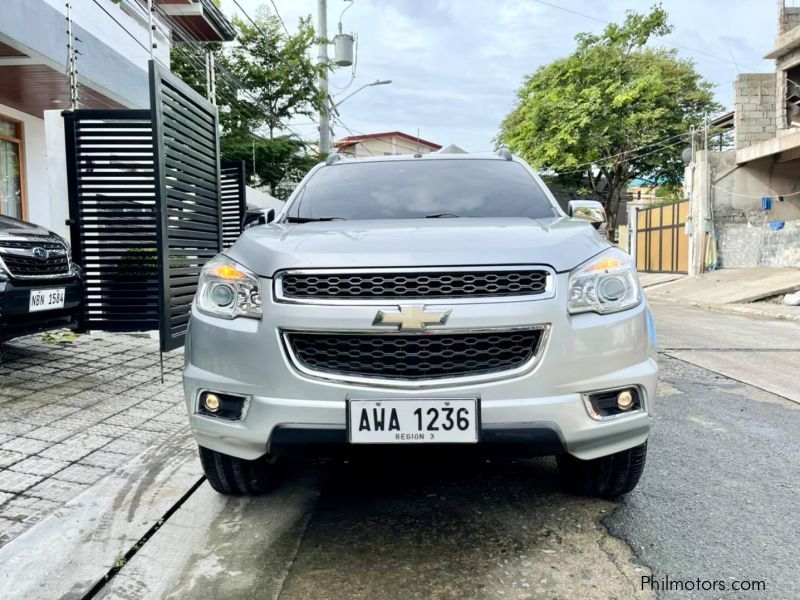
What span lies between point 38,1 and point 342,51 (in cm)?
1342

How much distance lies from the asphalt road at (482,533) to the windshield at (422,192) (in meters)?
1.29

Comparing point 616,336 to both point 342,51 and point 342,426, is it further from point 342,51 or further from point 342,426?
point 342,51

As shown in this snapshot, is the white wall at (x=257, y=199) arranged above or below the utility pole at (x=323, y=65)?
below

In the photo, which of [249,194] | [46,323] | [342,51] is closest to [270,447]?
[46,323]

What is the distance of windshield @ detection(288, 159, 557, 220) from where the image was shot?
334cm

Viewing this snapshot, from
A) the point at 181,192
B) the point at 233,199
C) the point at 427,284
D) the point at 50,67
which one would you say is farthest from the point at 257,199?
the point at 427,284

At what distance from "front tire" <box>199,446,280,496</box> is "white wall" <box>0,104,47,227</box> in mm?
9528

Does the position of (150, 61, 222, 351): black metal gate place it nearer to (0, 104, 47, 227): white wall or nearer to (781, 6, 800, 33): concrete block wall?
(0, 104, 47, 227): white wall

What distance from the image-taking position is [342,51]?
20.7 metres

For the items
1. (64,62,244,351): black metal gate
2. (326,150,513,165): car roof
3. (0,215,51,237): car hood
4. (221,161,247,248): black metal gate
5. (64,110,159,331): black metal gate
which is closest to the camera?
(326,150,513,165): car roof

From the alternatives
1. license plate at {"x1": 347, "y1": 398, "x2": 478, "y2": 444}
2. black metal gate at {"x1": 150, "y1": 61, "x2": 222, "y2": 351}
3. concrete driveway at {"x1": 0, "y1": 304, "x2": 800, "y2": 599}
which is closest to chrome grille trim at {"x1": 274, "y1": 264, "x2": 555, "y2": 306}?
license plate at {"x1": 347, "y1": 398, "x2": 478, "y2": 444}

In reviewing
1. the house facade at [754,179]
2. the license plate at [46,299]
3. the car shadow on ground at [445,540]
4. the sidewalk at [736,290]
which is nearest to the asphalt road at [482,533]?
the car shadow on ground at [445,540]

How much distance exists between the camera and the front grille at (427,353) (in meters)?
2.27

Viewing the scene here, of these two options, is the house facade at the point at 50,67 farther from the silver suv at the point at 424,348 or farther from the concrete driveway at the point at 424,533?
the silver suv at the point at 424,348
